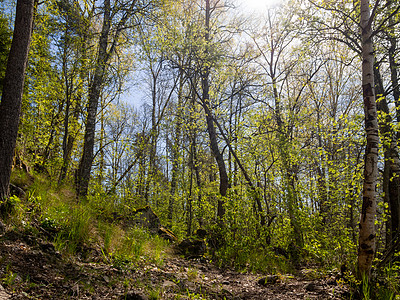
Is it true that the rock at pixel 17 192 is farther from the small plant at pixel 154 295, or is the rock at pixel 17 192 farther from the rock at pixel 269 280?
the rock at pixel 269 280

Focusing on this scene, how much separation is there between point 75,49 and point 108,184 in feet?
12.5

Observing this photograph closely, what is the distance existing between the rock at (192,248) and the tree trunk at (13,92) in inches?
172

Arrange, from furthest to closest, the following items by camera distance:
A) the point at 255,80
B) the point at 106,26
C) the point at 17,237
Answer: the point at 255,80 → the point at 106,26 → the point at 17,237

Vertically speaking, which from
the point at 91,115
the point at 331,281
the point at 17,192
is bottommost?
the point at 331,281

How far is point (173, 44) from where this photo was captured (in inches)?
306

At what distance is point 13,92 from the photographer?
3.91 metres

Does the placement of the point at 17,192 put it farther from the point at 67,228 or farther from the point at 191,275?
the point at 191,275

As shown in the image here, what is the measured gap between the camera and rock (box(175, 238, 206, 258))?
253 inches

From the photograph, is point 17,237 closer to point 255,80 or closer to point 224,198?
point 224,198

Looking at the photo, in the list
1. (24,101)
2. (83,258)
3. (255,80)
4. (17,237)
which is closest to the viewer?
(17,237)

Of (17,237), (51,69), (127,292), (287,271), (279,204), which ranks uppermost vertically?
(51,69)

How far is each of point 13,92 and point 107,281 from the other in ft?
11.2

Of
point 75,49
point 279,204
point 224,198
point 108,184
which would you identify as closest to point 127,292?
point 224,198

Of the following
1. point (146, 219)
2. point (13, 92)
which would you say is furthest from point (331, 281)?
point (13, 92)
